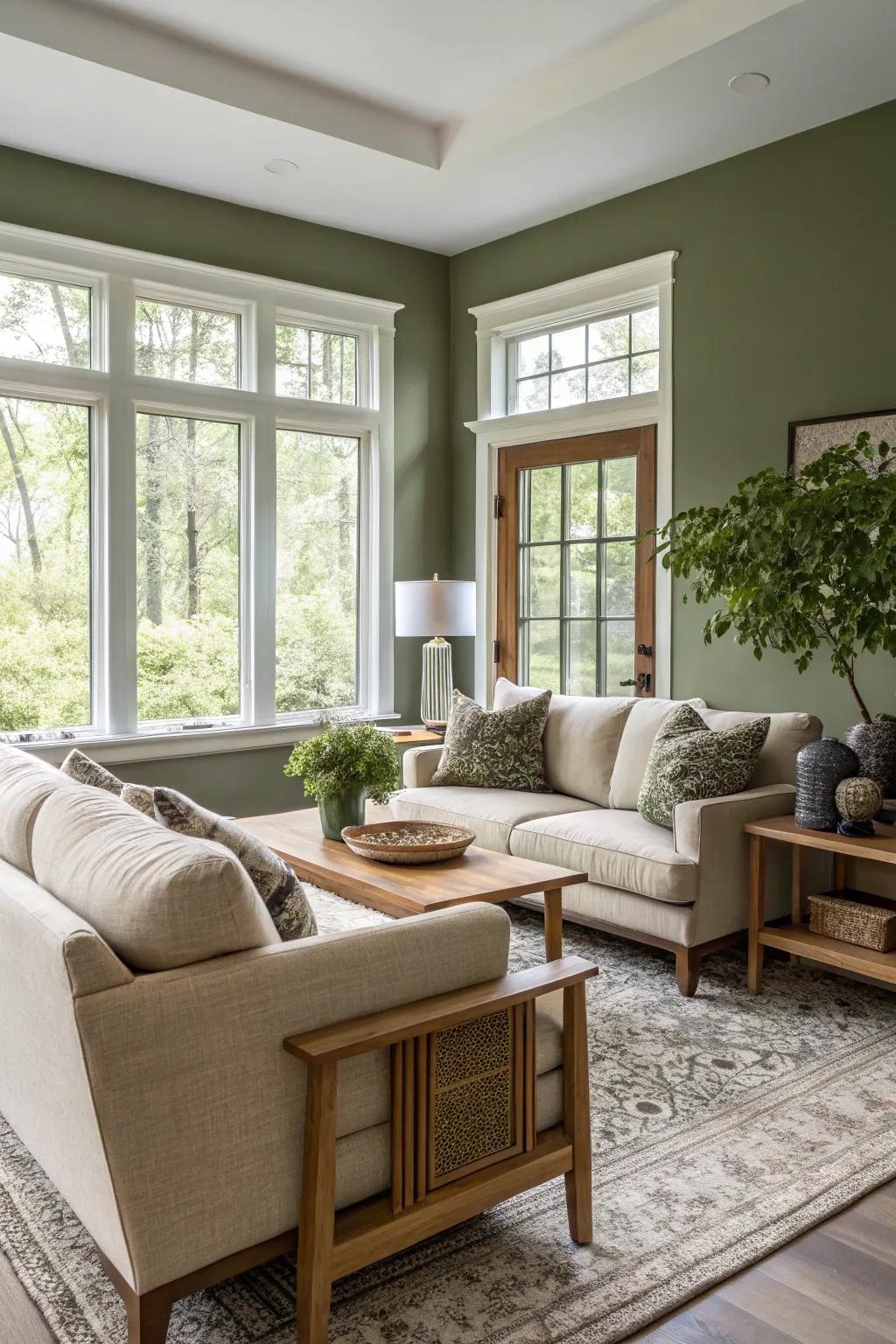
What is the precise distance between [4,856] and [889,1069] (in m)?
2.37

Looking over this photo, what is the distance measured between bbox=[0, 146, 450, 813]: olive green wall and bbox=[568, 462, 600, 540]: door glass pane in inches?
40.2

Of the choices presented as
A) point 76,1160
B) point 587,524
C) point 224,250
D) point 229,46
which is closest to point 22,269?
point 224,250

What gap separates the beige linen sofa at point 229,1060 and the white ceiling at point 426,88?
3259 mm

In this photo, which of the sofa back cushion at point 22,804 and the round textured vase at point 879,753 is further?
the round textured vase at point 879,753

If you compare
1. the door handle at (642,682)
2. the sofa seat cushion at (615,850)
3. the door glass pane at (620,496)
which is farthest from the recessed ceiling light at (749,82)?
the sofa seat cushion at (615,850)

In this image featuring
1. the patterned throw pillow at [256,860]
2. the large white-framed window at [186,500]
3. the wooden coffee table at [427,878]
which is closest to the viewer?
the patterned throw pillow at [256,860]

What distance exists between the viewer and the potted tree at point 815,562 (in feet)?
10.7

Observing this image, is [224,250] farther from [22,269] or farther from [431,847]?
[431,847]

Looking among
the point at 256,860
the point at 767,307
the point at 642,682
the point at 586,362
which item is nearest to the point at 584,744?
the point at 642,682

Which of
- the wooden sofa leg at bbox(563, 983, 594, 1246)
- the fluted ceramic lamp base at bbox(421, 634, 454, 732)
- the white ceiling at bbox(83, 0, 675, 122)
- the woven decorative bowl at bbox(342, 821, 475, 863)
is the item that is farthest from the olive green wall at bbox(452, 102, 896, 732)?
the wooden sofa leg at bbox(563, 983, 594, 1246)

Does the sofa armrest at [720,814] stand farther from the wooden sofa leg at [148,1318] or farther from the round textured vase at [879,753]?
the wooden sofa leg at [148,1318]

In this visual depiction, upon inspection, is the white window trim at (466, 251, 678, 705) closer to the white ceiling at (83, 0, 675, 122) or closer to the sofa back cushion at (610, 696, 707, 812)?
the sofa back cushion at (610, 696, 707, 812)

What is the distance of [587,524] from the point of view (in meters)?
5.55

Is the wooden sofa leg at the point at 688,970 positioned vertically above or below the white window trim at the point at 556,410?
below
